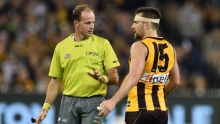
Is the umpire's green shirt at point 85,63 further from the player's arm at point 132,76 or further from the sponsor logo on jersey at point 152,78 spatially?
the player's arm at point 132,76

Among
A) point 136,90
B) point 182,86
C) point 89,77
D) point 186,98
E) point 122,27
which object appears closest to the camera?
point 136,90

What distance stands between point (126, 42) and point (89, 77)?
8.51 m

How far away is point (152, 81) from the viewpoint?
8867 millimetres

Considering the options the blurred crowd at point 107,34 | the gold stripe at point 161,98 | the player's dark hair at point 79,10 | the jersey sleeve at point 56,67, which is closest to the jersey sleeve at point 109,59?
the player's dark hair at point 79,10

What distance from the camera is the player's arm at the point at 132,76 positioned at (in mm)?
8195

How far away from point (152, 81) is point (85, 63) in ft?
3.33

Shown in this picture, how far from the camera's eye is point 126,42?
1795cm

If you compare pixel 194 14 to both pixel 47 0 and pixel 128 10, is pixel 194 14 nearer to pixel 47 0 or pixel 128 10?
pixel 128 10

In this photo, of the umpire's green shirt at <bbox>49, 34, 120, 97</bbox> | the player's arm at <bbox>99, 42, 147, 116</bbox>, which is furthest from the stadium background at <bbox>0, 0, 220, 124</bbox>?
the player's arm at <bbox>99, 42, 147, 116</bbox>

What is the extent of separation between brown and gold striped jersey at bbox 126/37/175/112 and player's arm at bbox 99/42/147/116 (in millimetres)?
132

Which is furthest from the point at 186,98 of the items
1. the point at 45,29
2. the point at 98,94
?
the point at 98,94

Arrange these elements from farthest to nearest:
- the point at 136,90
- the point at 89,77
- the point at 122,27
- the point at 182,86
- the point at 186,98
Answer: the point at 122,27 → the point at 182,86 → the point at 186,98 → the point at 89,77 → the point at 136,90

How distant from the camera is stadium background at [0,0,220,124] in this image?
49.6ft

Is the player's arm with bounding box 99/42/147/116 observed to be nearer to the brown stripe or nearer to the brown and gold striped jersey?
the brown and gold striped jersey
